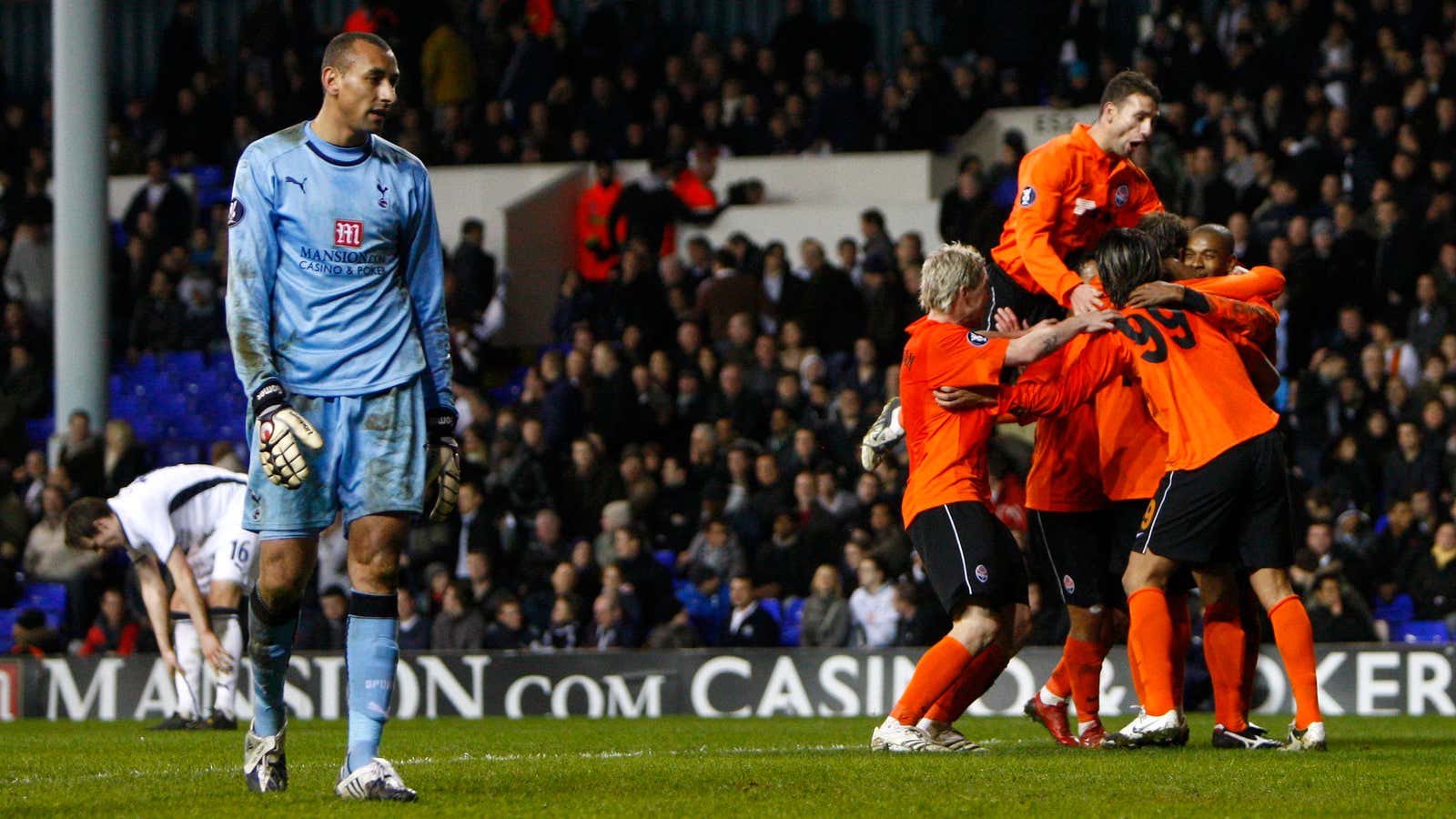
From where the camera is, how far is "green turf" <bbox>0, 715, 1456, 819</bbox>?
5.77m

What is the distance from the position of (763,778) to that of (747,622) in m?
8.34

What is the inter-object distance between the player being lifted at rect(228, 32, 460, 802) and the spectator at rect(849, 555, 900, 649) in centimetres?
862

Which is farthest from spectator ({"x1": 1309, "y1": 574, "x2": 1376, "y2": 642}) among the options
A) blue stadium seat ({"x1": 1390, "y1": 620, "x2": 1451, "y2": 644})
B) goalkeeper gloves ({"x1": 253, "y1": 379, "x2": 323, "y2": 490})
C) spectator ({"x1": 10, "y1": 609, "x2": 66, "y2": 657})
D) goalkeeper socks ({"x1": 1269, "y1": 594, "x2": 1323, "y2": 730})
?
spectator ({"x1": 10, "y1": 609, "x2": 66, "y2": 657})

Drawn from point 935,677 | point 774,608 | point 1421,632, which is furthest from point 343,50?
point 1421,632

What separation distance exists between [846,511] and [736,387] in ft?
6.37

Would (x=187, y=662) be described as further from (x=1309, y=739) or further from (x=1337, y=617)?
(x=1337, y=617)

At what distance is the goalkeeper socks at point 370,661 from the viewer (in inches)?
233

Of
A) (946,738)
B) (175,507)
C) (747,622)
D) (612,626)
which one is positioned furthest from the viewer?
(612,626)

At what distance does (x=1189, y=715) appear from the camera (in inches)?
472

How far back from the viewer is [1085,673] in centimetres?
833

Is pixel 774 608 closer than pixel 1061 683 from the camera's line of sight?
No

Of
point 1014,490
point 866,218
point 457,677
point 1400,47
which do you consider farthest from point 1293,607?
point 1400,47

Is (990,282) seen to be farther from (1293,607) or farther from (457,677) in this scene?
(457,677)

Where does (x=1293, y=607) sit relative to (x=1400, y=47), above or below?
below
